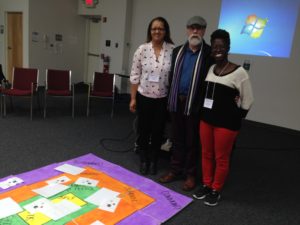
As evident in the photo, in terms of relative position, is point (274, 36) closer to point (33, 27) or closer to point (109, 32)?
point (109, 32)

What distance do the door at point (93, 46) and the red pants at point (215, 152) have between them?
18.1 feet

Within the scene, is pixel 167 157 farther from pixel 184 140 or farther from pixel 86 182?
pixel 86 182

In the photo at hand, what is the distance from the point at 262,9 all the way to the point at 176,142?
3458mm

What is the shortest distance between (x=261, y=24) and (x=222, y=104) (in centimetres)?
336

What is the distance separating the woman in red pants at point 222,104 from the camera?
→ 6.73 ft

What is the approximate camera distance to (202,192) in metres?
2.42

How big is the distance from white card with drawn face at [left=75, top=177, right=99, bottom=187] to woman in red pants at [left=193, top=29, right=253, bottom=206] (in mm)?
1033

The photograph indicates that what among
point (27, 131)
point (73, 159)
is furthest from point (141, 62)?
point (27, 131)

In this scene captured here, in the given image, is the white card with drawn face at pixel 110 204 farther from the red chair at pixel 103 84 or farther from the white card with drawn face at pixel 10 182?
the red chair at pixel 103 84

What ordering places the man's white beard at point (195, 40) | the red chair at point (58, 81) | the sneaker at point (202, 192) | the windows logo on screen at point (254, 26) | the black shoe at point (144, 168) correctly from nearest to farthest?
the man's white beard at point (195, 40)
the sneaker at point (202, 192)
the black shoe at point (144, 168)
the windows logo on screen at point (254, 26)
the red chair at point (58, 81)

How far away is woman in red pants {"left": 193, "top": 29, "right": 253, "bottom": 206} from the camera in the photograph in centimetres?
205

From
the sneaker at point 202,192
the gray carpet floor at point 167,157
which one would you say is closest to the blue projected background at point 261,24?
the gray carpet floor at point 167,157

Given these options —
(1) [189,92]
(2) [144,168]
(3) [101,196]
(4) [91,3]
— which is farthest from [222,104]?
(4) [91,3]

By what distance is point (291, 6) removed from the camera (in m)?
4.47
